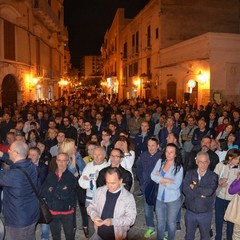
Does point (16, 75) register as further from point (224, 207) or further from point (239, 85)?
point (224, 207)

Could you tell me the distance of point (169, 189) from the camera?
5.12m

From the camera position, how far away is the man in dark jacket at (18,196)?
13.4 ft

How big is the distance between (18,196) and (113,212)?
3.85 ft

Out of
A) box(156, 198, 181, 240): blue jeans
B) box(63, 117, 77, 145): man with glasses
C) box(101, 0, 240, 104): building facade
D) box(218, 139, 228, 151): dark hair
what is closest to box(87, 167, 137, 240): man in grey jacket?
box(156, 198, 181, 240): blue jeans

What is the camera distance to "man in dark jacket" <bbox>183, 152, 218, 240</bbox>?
15.7 feet

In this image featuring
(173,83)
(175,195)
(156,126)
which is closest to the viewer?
(175,195)

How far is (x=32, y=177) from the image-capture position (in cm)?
425

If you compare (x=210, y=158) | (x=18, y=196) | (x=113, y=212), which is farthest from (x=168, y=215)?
(x=18, y=196)

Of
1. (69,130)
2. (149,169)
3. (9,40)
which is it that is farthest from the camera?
(9,40)

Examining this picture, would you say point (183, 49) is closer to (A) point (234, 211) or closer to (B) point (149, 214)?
(B) point (149, 214)

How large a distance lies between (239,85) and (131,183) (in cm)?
1594

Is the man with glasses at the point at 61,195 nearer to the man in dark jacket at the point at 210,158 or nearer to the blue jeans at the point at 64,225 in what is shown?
the blue jeans at the point at 64,225

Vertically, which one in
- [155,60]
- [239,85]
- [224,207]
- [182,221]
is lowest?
[182,221]

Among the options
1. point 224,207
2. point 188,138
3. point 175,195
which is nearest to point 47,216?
point 175,195
